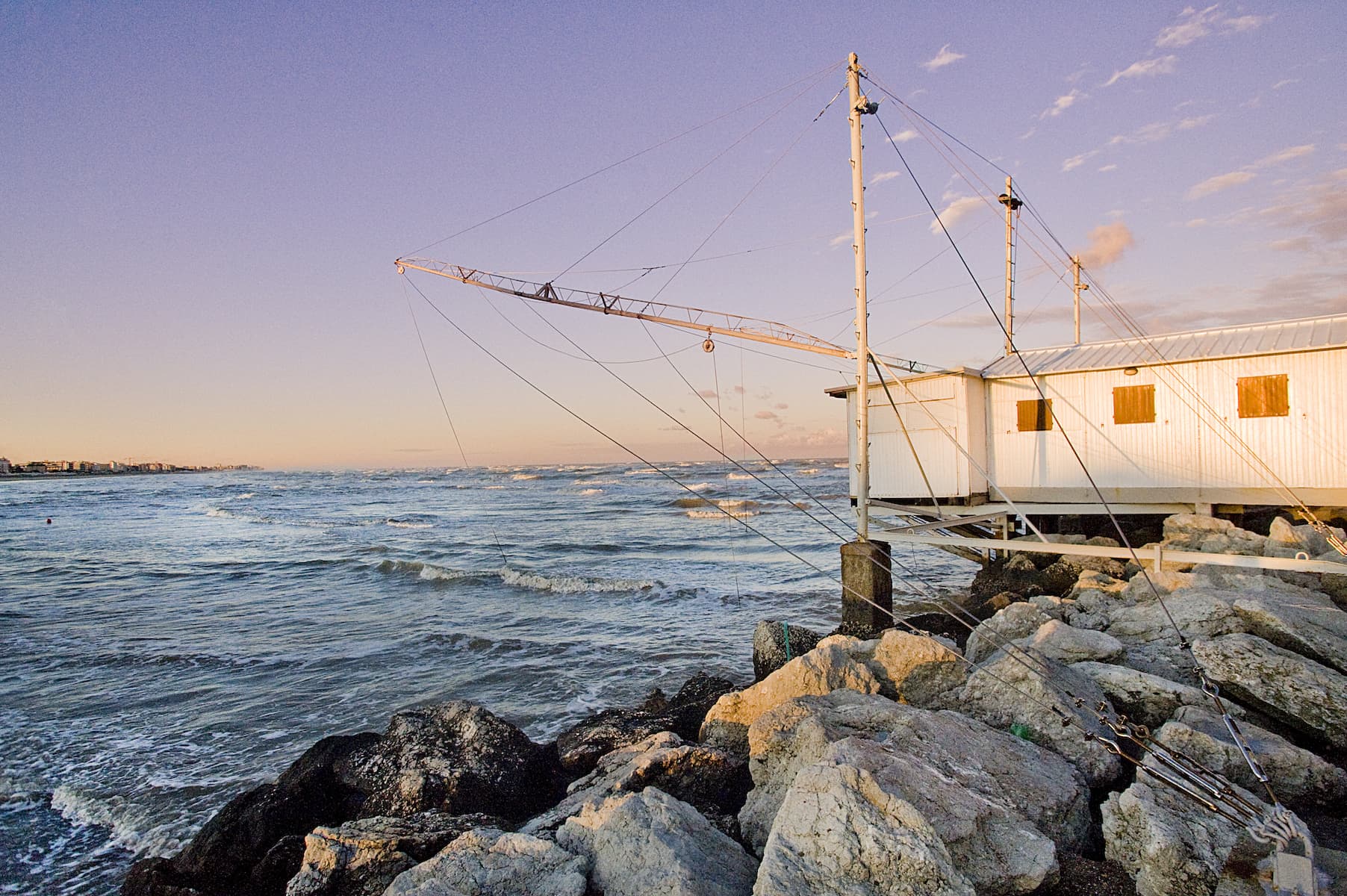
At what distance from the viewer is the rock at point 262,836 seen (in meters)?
6.27

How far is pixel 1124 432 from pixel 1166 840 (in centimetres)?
1457

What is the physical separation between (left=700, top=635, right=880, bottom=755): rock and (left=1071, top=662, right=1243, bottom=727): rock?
2.11 m

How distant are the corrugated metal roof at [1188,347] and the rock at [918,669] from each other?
12.0 metres

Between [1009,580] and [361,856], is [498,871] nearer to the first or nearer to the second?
[361,856]

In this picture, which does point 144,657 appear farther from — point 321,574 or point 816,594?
point 816,594

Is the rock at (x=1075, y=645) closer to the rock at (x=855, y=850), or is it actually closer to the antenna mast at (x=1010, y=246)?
the rock at (x=855, y=850)

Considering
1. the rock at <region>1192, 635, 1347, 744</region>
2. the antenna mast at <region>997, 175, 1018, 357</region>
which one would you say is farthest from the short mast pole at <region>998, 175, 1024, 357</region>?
the rock at <region>1192, 635, 1347, 744</region>

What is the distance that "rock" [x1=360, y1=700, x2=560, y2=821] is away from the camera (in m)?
6.94

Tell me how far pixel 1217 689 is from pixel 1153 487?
36.1 feet

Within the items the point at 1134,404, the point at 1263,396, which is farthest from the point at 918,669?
the point at 1263,396

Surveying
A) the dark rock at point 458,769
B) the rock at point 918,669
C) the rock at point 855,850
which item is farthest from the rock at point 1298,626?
the dark rock at point 458,769

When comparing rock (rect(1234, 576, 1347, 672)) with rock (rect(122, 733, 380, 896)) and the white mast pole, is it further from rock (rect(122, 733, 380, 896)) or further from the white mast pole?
rock (rect(122, 733, 380, 896))

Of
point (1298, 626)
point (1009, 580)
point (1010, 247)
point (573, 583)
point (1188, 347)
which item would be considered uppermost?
point (1010, 247)

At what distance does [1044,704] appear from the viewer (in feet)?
20.0
